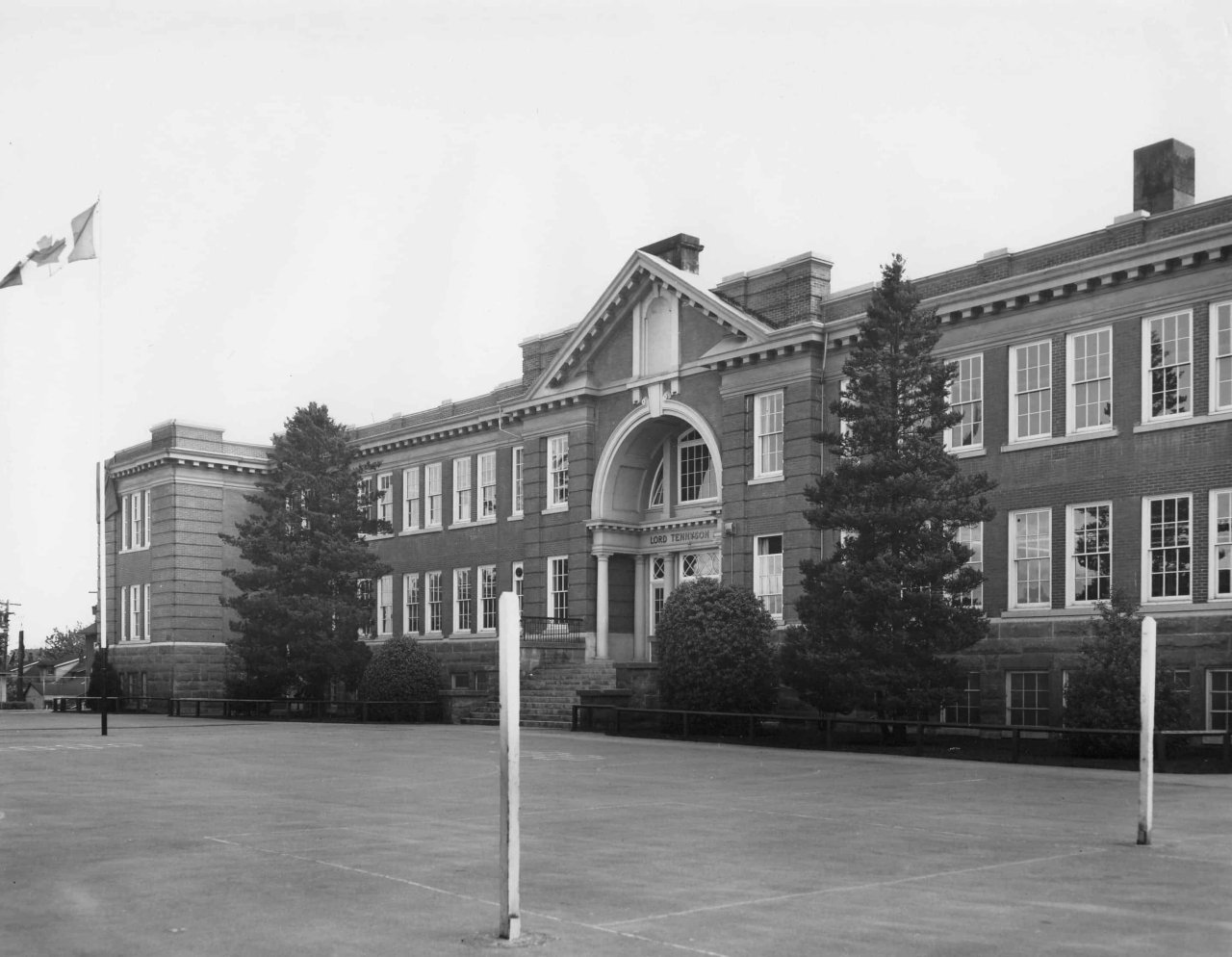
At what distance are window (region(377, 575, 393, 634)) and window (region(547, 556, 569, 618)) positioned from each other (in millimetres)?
11061

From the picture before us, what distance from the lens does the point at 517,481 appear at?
48375 millimetres

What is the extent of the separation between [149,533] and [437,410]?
15.2 m

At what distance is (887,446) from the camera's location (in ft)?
92.7

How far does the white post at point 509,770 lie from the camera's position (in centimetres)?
841

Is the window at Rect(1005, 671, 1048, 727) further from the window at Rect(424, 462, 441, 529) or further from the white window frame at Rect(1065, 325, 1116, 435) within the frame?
the window at Rect(424, 462, 441, 529)

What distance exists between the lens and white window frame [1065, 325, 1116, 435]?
30.4 m

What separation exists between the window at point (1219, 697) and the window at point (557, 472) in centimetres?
2148

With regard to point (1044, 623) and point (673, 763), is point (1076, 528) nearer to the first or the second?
point (1044, 623)

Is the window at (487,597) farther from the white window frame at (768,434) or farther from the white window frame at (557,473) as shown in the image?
the white window frame at (768,434)

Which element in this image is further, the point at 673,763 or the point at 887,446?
the point at 887,446

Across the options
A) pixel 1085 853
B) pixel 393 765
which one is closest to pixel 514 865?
pixel 1085 853

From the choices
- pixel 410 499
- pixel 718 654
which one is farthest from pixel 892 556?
pixel 410 499

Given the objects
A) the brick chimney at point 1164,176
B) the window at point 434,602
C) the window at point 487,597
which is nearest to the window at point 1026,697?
the brick chimney at point 1164,176

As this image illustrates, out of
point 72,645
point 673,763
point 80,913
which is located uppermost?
point 80,913
